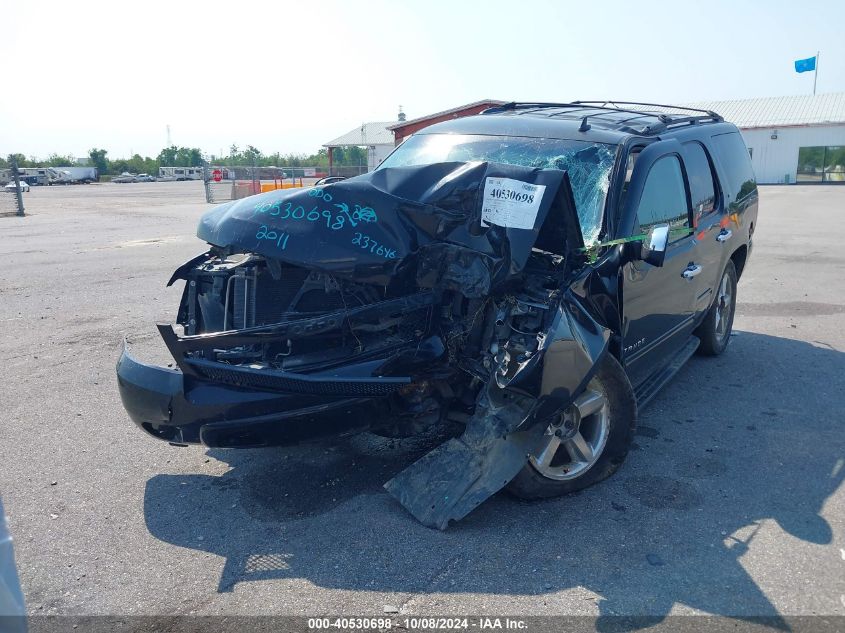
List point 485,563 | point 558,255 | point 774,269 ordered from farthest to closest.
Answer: point 774,269 < point 558,255 < point 485,563

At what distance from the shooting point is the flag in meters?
54.1

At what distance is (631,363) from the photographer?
4.51m

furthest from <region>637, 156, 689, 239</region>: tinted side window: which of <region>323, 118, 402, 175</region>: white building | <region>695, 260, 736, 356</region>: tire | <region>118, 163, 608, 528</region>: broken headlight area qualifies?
<region>323, 118, 402, 175</region>: white building

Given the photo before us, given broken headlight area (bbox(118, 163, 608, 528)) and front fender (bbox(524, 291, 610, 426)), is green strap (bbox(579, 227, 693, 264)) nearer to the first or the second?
broken headlight area (bbox(118, 163, 608, 528))

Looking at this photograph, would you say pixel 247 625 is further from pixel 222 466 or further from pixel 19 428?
pixel 19 428

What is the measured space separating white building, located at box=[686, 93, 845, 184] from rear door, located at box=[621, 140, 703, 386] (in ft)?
123

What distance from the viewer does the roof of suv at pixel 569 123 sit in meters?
4.83

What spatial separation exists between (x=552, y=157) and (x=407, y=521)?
2.50 meters

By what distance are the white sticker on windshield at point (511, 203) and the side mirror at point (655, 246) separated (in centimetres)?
71

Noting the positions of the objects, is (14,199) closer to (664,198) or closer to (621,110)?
(621,110)

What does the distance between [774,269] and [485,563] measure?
30.9 feet

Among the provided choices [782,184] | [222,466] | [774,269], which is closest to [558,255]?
[222,466]

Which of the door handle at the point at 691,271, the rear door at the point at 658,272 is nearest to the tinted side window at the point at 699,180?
the rear door at the point at 658,272

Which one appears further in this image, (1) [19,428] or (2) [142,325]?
(2) [142,325]
